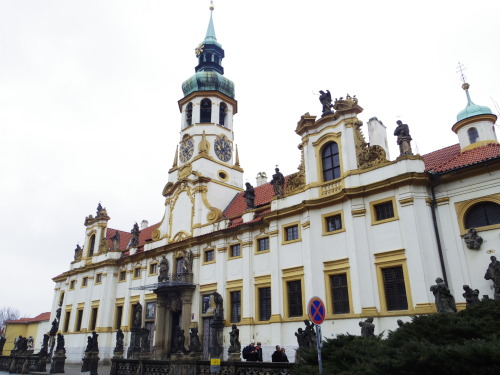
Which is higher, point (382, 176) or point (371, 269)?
point (382, 176)

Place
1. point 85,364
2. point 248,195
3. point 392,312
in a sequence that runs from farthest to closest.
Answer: point 248,195
point 85,364
point 392,312

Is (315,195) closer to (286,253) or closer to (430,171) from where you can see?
(286,253)

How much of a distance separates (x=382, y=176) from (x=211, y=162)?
16144 mm

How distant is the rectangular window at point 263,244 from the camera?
2459 cm

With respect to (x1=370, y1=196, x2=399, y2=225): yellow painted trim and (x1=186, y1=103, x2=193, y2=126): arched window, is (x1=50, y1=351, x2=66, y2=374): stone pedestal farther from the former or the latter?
(x1=186, y1=103, x2=193, y2=126): arched window

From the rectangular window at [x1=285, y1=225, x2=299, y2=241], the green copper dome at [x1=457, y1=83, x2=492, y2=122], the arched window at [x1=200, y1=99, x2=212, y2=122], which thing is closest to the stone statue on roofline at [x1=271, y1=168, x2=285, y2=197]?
the rectangular window at [x1=285, y1=225, x2=299, y2=241]

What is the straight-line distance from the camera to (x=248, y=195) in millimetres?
→ 26891

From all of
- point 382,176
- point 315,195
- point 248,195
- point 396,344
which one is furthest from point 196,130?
point 396,344

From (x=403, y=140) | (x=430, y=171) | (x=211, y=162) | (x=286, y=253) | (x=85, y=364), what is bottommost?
(x=85, y=364)

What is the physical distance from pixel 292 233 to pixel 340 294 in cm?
455

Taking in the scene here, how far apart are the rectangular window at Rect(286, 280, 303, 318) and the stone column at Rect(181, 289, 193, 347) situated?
8295 millimetres

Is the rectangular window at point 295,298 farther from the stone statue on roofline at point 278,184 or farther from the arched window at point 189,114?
the arched window at point 189,114

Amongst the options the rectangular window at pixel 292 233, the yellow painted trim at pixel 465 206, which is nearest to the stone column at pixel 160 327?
the rectangular window at pixel 292 233

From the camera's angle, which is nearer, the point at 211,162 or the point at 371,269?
the point at 371,269
